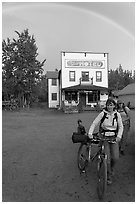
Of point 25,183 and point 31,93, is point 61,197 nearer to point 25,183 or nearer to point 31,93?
point 25,183

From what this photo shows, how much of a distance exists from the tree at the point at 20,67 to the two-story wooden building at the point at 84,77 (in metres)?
6.01

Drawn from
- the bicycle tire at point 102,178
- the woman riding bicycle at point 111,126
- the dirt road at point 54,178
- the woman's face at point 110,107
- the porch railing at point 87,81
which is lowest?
the dirt road at point 54,178

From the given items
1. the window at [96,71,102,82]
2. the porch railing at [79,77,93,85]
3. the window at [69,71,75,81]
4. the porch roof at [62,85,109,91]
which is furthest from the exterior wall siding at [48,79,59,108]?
the window at [96,71,102,82]

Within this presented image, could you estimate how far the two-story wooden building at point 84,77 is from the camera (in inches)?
1088

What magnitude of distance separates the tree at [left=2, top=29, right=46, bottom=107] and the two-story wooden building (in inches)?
237

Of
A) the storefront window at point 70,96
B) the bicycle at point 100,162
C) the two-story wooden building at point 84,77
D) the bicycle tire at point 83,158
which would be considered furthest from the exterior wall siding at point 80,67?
the bicycle at point 100,162

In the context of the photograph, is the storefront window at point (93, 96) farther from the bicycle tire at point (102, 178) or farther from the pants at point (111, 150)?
the bicycle tire at point (102, 178)

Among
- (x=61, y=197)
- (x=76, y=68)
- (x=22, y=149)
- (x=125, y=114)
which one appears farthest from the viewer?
(x=76, y=68)

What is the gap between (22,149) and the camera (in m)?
6.09

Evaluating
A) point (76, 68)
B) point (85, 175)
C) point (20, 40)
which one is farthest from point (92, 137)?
point (20, 40)

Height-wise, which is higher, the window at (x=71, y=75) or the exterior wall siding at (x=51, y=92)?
the window at (x=71, y=75)

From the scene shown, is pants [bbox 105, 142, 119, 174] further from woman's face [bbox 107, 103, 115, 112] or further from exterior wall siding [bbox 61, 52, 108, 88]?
exterior wall siding [bbox 61, 52, 108, 88]

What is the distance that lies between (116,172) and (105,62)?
2573 centimetres

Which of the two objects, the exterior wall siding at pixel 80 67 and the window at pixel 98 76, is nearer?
the exterior wall siding at pixel 80 67
